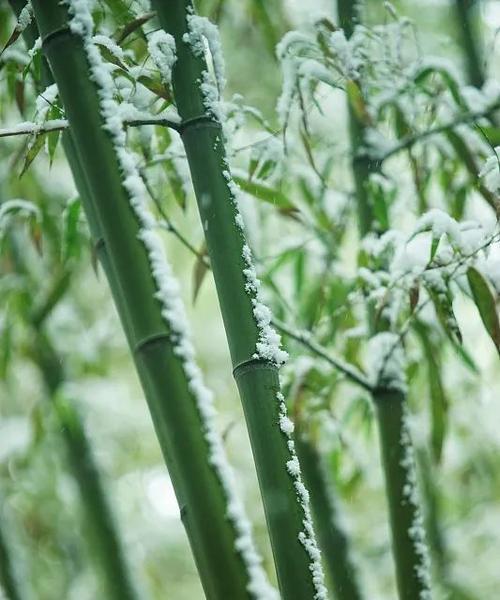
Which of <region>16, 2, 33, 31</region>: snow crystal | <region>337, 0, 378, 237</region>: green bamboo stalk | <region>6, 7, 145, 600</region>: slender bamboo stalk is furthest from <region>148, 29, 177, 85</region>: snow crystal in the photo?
<region>6, 7, 145, 600</region>: slender bamboo stalk

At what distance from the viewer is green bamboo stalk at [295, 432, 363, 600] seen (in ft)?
4.01

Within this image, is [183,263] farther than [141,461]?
No

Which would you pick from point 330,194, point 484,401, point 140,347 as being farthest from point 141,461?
point 140,347

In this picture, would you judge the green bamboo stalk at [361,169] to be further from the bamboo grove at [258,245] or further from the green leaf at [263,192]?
the green leaf at [263,192]

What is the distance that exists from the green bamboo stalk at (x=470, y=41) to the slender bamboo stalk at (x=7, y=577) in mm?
1252

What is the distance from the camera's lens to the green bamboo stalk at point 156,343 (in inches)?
25.6

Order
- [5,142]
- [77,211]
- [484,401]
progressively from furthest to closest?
1. [484,401]
2. [5,142]
3. [77,211]

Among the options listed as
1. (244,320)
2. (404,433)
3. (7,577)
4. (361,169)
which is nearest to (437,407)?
(404,433)

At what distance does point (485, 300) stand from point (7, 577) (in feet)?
3.89

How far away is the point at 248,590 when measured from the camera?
2.09 ft

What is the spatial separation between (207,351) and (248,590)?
2156 mm

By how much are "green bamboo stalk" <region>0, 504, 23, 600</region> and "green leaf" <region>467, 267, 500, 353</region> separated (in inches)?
45.5

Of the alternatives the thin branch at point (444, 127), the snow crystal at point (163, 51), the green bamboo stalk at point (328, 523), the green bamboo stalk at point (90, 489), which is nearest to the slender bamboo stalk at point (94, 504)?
the green bamboo stalk at point (90, 489)

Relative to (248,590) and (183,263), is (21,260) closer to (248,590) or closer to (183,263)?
(183,263)
